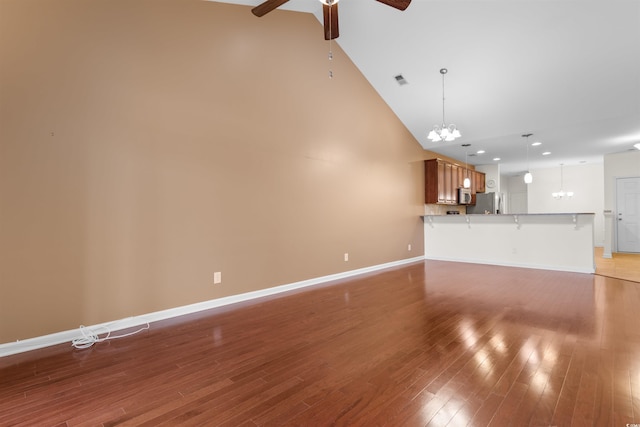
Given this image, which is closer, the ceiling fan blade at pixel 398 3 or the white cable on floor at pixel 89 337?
the white cable on floor at pixel 89 337

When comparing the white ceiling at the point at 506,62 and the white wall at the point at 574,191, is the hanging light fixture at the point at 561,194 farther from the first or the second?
the white ceiling at the point at 506,62

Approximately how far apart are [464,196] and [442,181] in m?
1.17

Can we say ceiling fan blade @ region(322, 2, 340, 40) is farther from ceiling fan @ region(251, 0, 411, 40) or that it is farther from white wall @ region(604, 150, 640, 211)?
white wall @ region(604, 150, 640, 211)

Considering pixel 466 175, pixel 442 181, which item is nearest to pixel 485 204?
pixel 466 175

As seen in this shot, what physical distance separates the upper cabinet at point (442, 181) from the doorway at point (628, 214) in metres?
3.92

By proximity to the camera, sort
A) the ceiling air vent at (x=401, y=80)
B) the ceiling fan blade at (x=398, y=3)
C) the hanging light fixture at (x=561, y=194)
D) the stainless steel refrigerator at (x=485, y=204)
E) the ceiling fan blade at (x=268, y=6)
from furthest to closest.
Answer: the hanging light fixture at (x=561, y=194) < the stainless steel refrigerator at (x=485, y=204) < the ceiling air vent at (x=401, y=80) < the ceiling fan blade at (x=268, y=6) < the ceiling fan blade at (x=398, y=3)

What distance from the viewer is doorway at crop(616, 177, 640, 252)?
738 cm

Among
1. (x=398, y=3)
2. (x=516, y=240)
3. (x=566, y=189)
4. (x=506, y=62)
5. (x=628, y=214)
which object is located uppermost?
(x=506, y=62)

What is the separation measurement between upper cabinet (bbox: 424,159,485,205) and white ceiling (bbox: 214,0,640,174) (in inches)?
39.3

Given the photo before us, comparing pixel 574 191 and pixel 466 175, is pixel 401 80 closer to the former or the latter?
pixel 466 175

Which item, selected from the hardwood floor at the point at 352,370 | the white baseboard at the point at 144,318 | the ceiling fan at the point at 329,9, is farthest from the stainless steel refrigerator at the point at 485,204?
the ceiling fan at the point at 329,9

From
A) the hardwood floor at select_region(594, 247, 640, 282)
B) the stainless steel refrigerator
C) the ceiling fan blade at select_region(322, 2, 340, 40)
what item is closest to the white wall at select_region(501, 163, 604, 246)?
the hardwood floor at select_region(594, 247, 640, 282)

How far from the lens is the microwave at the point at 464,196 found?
7758 mm

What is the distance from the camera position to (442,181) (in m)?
7.16
